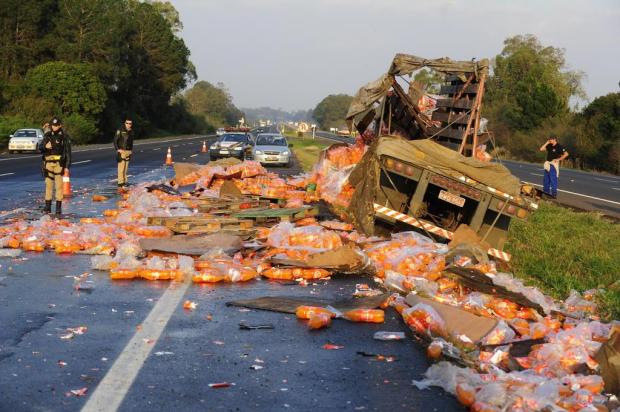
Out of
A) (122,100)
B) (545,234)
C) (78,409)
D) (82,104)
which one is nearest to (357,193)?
(545,234)

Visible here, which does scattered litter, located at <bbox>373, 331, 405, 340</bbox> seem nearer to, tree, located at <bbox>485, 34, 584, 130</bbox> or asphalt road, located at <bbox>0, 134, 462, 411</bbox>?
asphalt road, located at <bbox>0, 134, 462, 411</bbox>

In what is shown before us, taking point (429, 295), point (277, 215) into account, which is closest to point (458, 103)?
point (277, 215)

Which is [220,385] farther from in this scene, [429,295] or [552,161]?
[552,161]

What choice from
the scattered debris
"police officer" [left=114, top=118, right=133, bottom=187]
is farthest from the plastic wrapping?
"police officer" [left=114, top=118, right=133, bottom=187]

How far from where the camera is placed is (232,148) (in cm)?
3844

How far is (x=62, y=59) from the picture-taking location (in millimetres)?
76375

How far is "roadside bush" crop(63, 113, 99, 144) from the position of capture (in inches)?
2514

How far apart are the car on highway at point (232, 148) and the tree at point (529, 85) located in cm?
4233

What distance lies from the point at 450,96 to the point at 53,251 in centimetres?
747

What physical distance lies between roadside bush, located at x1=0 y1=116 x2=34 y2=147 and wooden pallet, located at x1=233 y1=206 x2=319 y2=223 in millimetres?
37010

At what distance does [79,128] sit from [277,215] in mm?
54589

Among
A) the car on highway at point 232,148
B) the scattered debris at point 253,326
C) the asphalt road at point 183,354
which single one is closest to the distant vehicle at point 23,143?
the car on highway at point 232,148

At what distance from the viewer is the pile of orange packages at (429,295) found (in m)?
5.53

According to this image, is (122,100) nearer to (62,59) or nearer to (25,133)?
(62,59)
